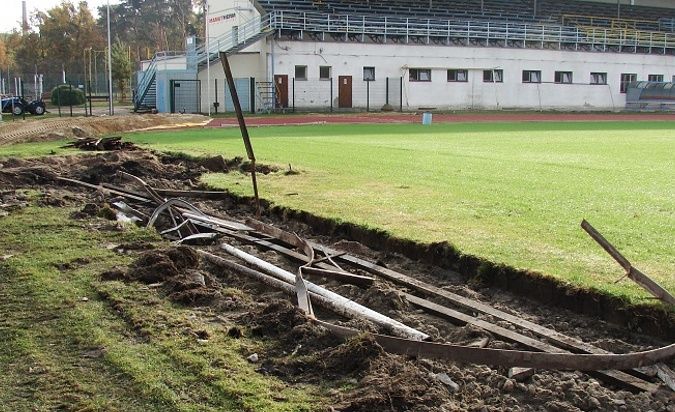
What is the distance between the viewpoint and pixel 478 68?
178 ft

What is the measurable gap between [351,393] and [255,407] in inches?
23.1

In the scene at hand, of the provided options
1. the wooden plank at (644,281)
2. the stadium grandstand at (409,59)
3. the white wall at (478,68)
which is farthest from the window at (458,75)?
the wooden plank at (644,281)

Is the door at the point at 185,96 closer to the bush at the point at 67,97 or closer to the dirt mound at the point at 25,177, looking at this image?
the bush at the point at 67,97

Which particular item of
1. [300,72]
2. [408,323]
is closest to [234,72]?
[300,72]

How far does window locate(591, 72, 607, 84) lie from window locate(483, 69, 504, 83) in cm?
873

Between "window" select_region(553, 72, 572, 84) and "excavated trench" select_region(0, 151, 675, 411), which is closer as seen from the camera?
"excavated trench" select_region(0, 151, 675, 411)

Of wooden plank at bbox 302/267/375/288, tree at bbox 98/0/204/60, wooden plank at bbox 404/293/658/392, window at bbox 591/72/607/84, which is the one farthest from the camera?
tree at bbox 98/0/204/60

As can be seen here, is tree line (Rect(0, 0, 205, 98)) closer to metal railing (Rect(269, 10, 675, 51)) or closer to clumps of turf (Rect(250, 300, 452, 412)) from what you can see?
metal railing (Rect(269, 10, 675, 51))

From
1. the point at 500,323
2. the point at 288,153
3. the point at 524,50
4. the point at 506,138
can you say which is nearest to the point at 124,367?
the point at 500,323

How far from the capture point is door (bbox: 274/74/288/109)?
1890 inches

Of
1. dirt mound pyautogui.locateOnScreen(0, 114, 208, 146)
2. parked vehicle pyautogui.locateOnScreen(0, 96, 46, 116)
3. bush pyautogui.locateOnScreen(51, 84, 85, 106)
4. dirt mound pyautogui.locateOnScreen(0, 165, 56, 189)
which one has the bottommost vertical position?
dirt mound pyautogui.locateOnScreen(0, 165, 56, 189)

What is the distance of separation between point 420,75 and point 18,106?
26.2m

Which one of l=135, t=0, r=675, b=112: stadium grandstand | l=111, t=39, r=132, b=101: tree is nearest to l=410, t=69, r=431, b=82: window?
l=135, t=0, r=675, b=112: stadium grandstand

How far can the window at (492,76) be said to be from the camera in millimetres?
55031
